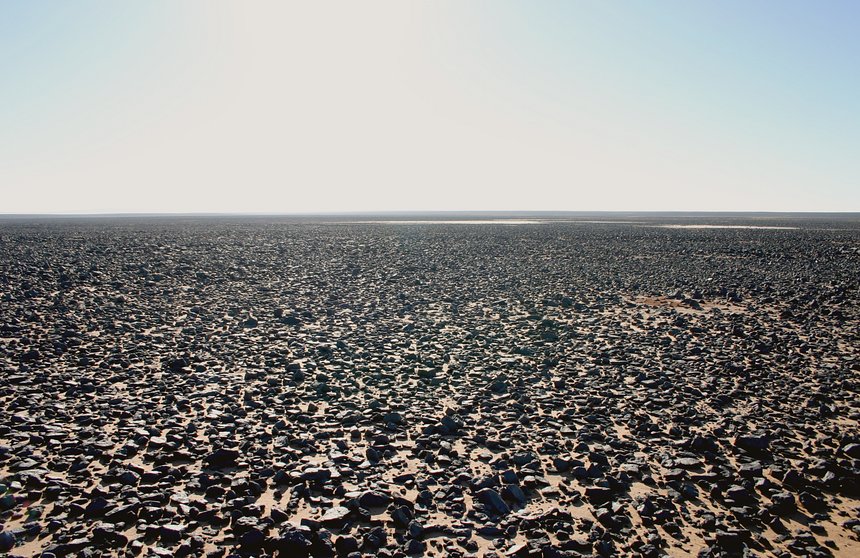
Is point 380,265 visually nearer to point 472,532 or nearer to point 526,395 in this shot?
point 526,395

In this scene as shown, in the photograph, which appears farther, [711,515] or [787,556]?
[711,515]

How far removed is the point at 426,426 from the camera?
761 centimetres

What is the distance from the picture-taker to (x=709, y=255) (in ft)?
107

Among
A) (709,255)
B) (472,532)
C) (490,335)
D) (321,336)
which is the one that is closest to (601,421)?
(472,532)

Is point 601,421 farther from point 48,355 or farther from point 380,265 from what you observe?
point 380,265

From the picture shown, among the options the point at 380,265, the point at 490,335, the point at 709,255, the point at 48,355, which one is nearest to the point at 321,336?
the point at 490,335

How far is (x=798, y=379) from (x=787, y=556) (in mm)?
6196

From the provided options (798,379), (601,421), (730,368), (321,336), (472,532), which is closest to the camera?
(472,532)

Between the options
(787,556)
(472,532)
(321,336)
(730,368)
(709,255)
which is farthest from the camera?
(709,255)

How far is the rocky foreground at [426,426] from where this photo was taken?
5074mm

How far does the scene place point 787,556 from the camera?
15.5 ft

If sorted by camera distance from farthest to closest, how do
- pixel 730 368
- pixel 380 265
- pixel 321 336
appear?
1. pixel 380 265
2. pixel 321 336
3. pixel 730 368

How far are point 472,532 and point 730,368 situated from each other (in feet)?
25.3

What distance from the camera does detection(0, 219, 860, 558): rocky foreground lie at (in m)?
5.07
